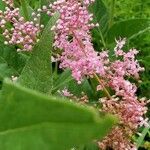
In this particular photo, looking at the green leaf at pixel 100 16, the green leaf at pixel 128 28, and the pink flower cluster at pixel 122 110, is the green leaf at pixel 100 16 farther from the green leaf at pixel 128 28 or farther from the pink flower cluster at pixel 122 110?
the pink flower cluster at pixel 122 110

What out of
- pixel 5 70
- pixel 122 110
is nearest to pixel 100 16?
pixel 5 70

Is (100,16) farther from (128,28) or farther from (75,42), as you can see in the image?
(75,42)

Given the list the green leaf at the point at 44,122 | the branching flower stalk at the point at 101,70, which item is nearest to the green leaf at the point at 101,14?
the branching flower stalk at the point at 101,70

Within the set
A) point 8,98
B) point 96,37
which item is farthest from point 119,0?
point 8,98

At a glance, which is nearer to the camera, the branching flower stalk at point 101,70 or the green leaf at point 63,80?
the branching flower stalk at point 101,70

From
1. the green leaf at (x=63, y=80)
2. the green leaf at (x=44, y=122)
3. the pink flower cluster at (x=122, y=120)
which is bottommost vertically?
the pink flower cluster at (x=122, y=120)

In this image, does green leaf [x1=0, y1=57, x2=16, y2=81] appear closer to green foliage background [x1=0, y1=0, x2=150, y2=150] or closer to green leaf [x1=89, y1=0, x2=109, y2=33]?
green foliage background [x1=0, y1=0, x2=150, y2=150]

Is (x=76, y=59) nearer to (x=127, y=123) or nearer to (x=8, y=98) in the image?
(x=127, y=123)

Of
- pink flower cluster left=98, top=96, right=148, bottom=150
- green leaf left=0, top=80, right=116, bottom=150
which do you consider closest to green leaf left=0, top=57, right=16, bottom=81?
pink flower cluster left=98, top=96, right=148, bottom=150
